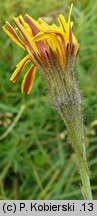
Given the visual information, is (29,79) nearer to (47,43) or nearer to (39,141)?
(47,43)

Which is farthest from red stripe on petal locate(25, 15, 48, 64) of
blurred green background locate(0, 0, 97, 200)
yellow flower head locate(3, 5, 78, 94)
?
blurred green background locate(0, 0, 97, 200)

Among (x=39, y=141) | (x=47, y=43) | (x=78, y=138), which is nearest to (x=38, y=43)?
(x=47, y=43)

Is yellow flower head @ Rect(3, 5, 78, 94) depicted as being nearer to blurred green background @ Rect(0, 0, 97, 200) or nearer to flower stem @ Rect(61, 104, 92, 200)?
flower stem @ Rect(61, 104, 92, 200)

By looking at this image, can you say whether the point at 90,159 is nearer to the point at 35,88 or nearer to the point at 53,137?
the point at 53,137

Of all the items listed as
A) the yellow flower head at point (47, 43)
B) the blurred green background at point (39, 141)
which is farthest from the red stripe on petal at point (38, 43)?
the blurred green background at point (39, 141)

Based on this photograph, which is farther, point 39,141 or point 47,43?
point 39,141

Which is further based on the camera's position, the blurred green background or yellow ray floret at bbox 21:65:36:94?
the blurred green background

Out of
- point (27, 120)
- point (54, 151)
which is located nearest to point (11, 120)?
point (27, 120)
